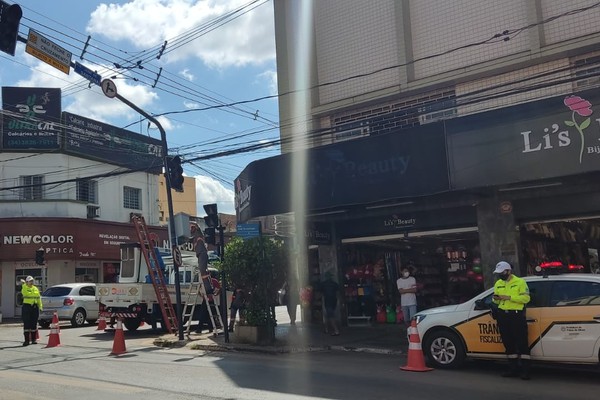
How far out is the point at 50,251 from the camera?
2823 cm

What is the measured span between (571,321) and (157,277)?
530 inches

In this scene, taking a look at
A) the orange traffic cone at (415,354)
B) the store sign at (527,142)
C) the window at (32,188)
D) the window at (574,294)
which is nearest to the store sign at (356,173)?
the store sign at (527,142)

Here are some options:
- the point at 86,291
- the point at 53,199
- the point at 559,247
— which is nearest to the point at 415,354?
the point at 559,247

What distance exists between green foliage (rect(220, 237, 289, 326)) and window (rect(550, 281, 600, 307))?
7.05 meters

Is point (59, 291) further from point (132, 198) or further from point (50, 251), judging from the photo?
point (132, 198)

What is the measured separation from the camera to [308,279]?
17875mm

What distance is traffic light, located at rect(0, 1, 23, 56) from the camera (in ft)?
30.1

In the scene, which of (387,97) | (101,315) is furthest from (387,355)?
(101,315)

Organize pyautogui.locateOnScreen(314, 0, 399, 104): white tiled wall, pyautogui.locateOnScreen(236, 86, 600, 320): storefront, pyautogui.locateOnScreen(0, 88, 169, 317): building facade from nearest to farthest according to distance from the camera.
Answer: pyautogui.locateOnScreen(236, 86, 600, 320): storefront
pyautogui.locateOnScreen(314, 0, 399, 104): white tiled wall
pyautogui.locateOnScreen(0, 88, 169, 317): building facade

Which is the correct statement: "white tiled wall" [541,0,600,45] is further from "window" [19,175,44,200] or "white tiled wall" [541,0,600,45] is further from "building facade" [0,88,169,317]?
"window" [19,175,44,200]

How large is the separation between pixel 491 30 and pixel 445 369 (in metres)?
9.27

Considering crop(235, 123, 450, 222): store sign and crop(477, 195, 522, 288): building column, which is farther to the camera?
crop(477, 195, 522, 288): building column

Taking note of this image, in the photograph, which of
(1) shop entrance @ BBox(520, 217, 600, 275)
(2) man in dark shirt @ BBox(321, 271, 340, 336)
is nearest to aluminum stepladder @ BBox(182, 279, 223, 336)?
(2) man in dark shirt @ BBox(321, 271, 340, 336)

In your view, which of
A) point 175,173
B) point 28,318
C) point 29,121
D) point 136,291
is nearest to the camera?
point 28,318
